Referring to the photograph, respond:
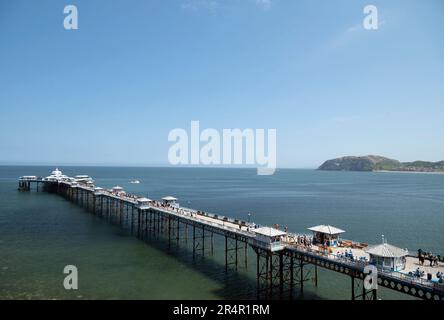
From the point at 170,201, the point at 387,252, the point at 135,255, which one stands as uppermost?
the point at 387,252

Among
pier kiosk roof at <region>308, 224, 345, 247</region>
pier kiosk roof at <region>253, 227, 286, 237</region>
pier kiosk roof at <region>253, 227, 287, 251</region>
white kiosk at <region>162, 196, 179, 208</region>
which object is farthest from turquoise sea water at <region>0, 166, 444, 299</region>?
white kiosk at <region>162, 196, 179, 208</region>

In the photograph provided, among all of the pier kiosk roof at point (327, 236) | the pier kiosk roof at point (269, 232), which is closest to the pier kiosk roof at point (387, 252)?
the pier kiosk roof at point (327, 236)

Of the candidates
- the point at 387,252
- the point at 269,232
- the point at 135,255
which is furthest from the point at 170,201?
the point at 387,252

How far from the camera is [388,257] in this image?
2591 centimetres

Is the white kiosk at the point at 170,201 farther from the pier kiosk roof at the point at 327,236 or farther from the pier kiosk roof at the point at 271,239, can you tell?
the pier kiosk roof at the point at 327,236

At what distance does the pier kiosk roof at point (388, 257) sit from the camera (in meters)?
25.9

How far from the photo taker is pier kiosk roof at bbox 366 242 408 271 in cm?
2591

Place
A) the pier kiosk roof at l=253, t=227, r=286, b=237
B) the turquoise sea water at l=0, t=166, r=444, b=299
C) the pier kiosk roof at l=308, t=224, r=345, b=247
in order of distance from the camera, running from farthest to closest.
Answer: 1. the pier kiosk roof at l=308, t=224, r=345, b=247
2. the pier kiosk roof at l=253, t=227, r=286, b=237
3. the turquoise sea water at l=0, t=166, r=444, b=299

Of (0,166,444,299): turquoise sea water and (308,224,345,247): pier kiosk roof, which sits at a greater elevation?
(308,224,345,247): pier kiosk roof

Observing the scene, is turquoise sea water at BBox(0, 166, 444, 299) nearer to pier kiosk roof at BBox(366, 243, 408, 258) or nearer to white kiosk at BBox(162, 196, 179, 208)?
pier kiosk roof at BBox(366, 243, 408, 258)

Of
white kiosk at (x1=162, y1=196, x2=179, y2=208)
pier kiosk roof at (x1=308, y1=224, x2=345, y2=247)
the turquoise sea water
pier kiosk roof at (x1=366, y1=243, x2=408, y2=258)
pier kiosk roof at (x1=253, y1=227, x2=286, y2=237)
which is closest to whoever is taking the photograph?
pier kiosk roof at (x1=366, y1=243, x2=408, y2=258)

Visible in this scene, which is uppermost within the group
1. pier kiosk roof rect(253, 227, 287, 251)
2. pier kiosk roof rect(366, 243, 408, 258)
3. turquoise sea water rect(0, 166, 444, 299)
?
pier kiosk roof rect(366, 243, 408, 258)

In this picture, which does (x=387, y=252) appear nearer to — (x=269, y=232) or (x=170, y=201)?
(x=269, y=232)

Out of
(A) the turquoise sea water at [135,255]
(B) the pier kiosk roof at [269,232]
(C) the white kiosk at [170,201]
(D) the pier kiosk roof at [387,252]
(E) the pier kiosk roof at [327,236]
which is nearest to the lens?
(D) the pier kiosk roof at [387,252]
